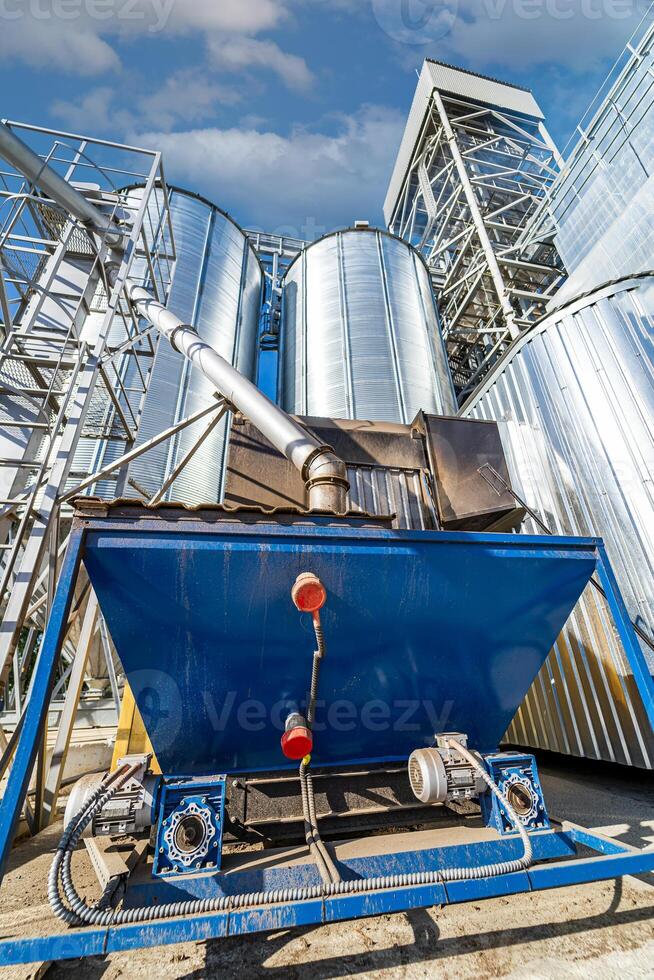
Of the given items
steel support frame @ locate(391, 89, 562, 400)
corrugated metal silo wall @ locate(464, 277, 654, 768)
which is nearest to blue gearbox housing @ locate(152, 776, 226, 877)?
corrugated metal silo wall @ locate(464, 277, 654, 768)

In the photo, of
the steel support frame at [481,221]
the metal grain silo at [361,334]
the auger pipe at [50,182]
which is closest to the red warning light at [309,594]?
the auger pipe at [50,182]

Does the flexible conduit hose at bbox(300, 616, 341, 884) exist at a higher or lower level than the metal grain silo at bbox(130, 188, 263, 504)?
lower

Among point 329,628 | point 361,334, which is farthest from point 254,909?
point 361,334

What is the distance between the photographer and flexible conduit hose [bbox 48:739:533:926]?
203 cm

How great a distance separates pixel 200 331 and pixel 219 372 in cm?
726

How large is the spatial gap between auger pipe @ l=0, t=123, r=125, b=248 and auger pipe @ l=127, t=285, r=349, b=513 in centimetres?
215

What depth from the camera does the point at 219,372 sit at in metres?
5.81

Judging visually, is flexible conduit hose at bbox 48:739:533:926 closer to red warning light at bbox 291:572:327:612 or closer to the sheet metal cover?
the sheet metal cover

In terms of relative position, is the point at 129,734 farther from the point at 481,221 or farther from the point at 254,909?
the point at 481,221

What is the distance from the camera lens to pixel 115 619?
2.94 metres

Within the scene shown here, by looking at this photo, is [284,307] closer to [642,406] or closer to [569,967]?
[642,406]

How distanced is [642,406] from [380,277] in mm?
10192

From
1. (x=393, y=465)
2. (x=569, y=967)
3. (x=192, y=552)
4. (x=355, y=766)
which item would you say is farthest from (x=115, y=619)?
(x=393, y=465)

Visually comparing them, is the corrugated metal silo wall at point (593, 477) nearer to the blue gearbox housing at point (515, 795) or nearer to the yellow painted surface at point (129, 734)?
the blue gearbox housing at point (515, 795)
